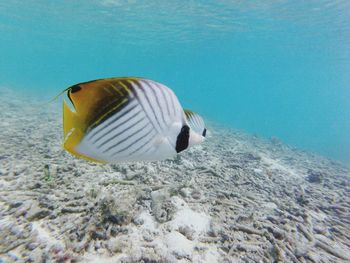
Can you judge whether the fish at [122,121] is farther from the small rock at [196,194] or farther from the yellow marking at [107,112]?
the small rock at [196,194]

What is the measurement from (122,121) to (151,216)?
2.94 meters

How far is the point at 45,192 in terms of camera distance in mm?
3719

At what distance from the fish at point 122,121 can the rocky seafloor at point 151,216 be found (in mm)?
2254

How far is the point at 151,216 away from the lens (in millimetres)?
3523

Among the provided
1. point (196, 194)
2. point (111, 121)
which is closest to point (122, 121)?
point (111, 121)

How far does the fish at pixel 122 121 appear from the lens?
35.7 inches

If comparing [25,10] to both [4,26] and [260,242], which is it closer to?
[4,26]

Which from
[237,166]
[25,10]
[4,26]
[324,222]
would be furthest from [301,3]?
[4,26]

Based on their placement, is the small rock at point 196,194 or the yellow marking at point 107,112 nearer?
the yellow marking at point 107,112

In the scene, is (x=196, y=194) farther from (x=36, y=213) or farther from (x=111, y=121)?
(x=111, y=121)

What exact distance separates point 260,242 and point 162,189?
1850 millimetres

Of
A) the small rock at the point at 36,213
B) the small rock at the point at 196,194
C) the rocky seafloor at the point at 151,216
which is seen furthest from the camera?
the small rock at the point at 196,194

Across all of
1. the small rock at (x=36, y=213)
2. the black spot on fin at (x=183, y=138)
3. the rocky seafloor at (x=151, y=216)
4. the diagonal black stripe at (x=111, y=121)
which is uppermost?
the black spot on fin at (x=183, y=138)

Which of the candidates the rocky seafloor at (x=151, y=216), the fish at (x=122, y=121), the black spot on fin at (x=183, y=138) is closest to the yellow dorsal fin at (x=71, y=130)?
the fish at (x=122, y=121)
